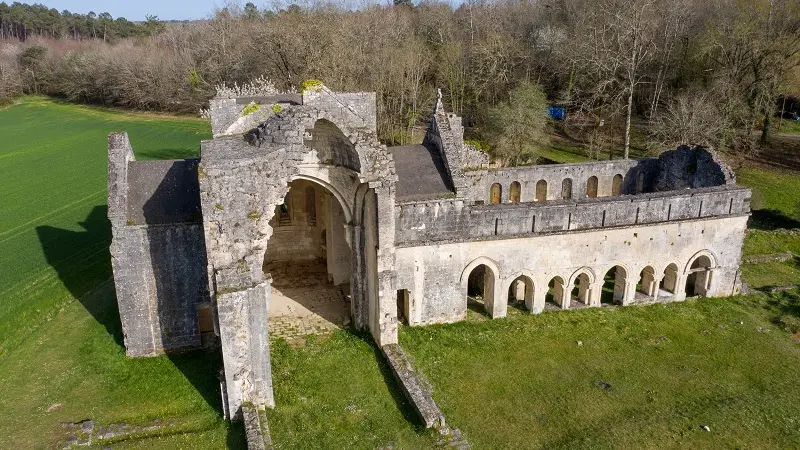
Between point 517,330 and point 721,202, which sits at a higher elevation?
point 721,202

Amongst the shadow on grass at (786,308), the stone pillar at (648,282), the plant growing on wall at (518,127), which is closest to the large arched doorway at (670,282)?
the stone pillar at (648,282)

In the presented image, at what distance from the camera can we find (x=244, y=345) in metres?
16.0

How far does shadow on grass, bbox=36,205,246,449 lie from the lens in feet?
59.0

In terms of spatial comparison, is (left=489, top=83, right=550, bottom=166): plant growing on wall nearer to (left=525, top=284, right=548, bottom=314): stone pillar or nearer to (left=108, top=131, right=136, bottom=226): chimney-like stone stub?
(left=525, top=284, right=548, bottom=314): stone pillar

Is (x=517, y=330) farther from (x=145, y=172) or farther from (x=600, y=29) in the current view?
(x=600, y=29)

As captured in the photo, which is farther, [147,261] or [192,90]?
[192,90]

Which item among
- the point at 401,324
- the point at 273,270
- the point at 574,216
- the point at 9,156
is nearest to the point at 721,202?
the point at 574,216

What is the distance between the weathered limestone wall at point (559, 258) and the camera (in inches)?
829

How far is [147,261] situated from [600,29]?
4333cm

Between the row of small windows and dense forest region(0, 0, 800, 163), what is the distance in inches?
434

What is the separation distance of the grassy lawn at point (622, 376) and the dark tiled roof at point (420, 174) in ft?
15.6

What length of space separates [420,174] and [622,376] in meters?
9.51

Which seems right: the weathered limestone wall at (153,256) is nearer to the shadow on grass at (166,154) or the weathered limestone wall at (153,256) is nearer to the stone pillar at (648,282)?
the stone pillar at (648,282)

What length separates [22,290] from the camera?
24.9 m
